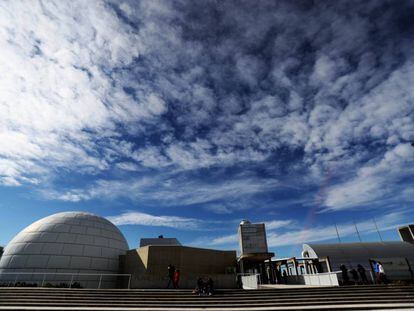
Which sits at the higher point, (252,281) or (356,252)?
(356,252)

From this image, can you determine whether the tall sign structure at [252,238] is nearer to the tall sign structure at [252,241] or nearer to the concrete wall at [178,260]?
the tall sign structure at [252,241]

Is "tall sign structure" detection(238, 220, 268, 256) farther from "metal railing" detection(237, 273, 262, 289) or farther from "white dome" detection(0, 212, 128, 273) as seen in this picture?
"white dome" detection(0, 212, 128, 273)

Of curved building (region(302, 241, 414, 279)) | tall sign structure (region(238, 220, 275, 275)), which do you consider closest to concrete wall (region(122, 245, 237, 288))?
tall sign structure (region(238, 220, 275, 275))

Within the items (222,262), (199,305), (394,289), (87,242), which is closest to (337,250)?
(222,262)

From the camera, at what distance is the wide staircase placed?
40.0 feet

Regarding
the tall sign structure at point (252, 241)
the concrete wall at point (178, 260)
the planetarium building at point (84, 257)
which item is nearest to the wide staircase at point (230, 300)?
the concrete wall at point (178, 260)

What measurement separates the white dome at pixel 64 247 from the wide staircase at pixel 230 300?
495 inches

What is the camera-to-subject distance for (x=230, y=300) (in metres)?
13.2

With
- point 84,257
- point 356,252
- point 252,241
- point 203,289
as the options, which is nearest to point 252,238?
point 252,241

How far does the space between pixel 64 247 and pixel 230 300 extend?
76.8ft

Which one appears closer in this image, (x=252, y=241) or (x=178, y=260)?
(x=178, y=260)

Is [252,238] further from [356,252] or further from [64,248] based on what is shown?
[64,248]

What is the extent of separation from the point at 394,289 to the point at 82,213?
3513 cm

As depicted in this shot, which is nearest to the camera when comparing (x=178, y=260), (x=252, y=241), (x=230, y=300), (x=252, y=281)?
(x=230, y=300)
